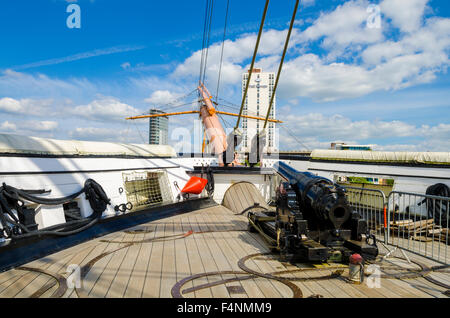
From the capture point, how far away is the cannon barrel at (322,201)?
3.87m

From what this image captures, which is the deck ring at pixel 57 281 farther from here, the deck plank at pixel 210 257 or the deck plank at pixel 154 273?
the deck plank at pixel 210 257

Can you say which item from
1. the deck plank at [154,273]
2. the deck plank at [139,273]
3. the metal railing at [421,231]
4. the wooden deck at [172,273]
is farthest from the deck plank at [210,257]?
the metal railing at [421,231]

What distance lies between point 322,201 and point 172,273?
2112 millimetres

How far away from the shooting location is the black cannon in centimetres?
387

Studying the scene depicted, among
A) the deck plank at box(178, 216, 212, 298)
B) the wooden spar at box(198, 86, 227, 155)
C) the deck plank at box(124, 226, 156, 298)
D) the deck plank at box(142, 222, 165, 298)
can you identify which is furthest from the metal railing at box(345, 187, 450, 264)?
the wooden spar at box(198, 86, 227, 155)

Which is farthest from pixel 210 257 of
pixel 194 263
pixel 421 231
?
pixel 421 231

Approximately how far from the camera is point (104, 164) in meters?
6.45

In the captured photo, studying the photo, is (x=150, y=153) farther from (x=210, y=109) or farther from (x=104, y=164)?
(x=210, y=109)

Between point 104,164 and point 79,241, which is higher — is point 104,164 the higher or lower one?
the higher one

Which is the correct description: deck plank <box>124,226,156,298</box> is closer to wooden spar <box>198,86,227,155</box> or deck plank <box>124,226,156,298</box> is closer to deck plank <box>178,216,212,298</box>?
deck plank <box>178,216,212,298</box>

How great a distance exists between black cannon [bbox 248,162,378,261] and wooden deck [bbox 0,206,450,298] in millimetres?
273
